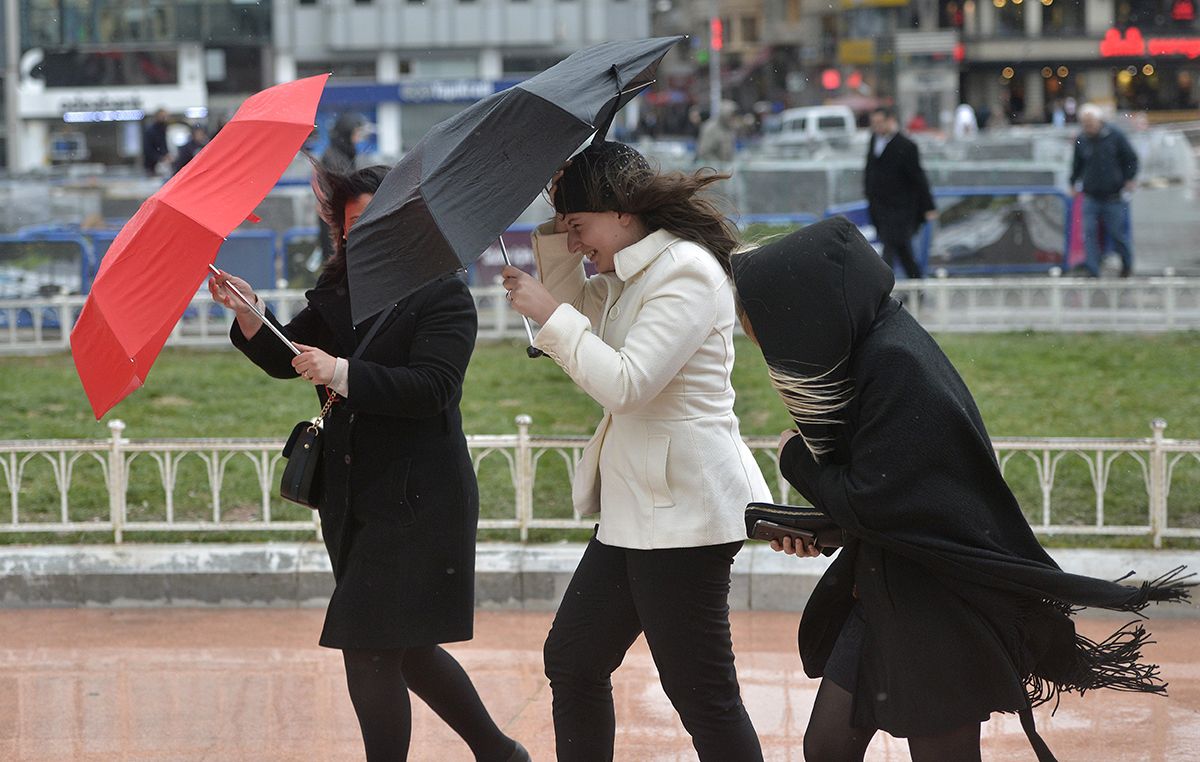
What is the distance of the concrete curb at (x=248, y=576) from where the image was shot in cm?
624

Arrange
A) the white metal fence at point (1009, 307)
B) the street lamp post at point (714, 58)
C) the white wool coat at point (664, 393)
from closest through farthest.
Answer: the white wool coat at point (664, 393) → the white metal fence at point (1009, 307) → the street lamp post at point (714, 58)

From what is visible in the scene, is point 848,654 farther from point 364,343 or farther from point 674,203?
point 364,343

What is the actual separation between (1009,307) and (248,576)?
6569mm

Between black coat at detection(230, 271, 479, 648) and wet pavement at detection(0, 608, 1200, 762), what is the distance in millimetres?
1035

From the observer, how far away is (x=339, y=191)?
3.88 m

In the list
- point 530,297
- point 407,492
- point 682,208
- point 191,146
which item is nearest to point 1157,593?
point 682,208

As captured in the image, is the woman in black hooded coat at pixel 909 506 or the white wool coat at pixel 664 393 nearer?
the woman in black hooded coat at pixel 909 506

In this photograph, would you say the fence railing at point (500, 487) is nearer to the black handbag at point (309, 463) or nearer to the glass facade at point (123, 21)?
the black handbag at point (309, 463)

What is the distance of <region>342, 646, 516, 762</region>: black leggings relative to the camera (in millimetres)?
3820

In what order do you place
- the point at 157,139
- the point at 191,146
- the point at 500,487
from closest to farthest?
the point at 500,487 < the point at 191,146 < the point at 157,139

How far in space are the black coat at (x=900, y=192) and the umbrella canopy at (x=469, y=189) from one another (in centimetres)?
901

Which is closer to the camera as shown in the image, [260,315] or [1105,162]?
[260,315]

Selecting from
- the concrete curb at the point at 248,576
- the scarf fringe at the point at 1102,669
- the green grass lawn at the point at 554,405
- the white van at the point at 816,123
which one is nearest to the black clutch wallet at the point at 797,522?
the scarf fringe at the point at 1102,669

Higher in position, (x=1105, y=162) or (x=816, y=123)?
(x=816, y=123)
